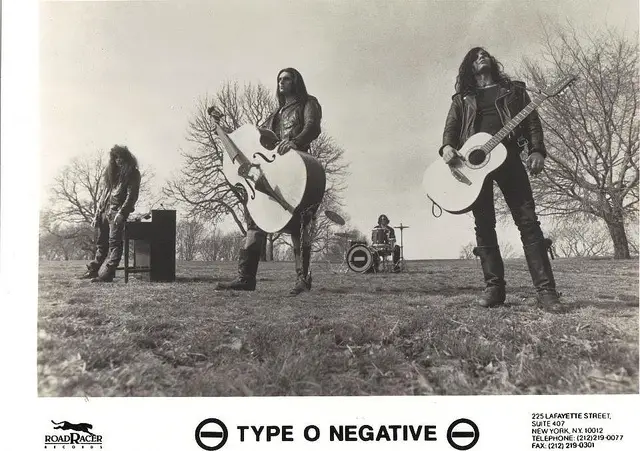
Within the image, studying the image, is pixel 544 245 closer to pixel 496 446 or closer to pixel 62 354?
pixel 496 446

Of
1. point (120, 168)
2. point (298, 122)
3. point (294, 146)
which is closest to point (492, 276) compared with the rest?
point (294, 146)

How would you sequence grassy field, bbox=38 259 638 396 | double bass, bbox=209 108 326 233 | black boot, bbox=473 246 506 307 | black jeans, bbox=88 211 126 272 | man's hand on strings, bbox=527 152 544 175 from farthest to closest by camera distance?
black jeans, bbox=88 211 126 272, double bass, bbox=209 108 326 233, black boot, bbox=473 246 506 307, man's hand on strings, bbox=527 152 544 175, grassy field, bbox=38 259 638 396

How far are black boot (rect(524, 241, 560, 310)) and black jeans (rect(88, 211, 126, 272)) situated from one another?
9.43 ft

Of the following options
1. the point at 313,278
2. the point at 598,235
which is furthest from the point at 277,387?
the point at 598,235

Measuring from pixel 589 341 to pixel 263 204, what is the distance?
7.14 ft

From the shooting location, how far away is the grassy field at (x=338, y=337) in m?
2.46

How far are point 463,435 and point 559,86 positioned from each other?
2.30m

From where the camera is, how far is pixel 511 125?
2.90 metres

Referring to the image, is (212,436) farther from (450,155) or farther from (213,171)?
(450,155)

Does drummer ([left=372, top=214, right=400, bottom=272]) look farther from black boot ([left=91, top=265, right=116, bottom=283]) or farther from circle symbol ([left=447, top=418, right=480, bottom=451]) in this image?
black boot ([left=91, top=265, right=116, bottom=283])

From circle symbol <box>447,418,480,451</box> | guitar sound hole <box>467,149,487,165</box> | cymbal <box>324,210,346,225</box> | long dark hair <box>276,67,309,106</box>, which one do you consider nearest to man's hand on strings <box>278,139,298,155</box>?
long dark hair <box>276,67,309,106</box>

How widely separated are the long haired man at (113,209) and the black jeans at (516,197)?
93.6 inches

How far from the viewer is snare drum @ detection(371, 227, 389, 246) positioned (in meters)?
3.23

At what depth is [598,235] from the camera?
3127 mm
